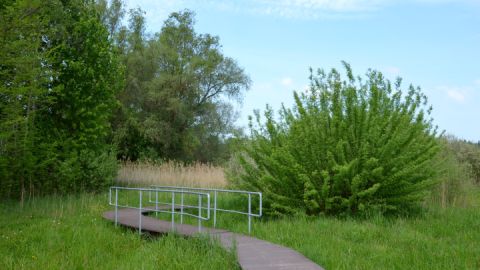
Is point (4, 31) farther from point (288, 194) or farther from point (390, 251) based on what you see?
point (390, 251)

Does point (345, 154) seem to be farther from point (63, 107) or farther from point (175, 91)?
point (175, 91)

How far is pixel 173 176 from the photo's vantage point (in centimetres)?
2356

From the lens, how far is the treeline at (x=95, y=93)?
17.4 meters

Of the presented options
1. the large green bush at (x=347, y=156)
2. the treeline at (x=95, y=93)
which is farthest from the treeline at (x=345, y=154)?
the treeline at (x=95, y=93)

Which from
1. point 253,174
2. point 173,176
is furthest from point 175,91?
point 253,174

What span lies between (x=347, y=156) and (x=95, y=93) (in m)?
13.2

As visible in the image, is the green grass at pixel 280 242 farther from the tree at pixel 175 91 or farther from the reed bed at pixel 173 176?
the tree at pixel 175 91

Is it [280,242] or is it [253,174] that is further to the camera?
[253,174]

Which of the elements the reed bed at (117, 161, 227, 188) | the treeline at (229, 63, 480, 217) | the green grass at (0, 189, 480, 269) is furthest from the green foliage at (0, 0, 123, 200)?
the treeline at (229, 63, 480, 217)

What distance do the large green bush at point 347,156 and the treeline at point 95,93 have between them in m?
8.13

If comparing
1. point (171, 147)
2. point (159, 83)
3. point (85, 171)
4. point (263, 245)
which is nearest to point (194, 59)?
point (159, 83)

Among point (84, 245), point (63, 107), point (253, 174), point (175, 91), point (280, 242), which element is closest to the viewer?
point (280, 242)

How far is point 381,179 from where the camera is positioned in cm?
1235

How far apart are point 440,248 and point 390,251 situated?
102 cm
